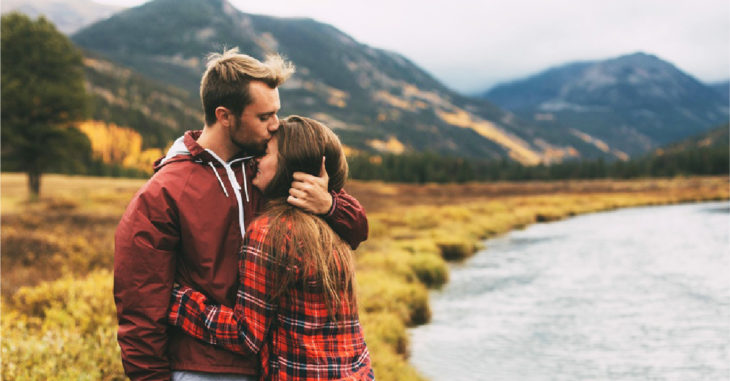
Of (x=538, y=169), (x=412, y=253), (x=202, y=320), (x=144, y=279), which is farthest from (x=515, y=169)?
(x=144, y=279)

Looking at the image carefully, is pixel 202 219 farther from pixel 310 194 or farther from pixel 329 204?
pixel 329 204

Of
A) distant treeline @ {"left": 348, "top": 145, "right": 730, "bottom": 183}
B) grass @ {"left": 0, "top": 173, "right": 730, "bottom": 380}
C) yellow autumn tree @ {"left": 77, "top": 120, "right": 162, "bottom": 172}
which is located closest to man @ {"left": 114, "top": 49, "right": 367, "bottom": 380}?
grass @ {"left": 0, "top": 173, "right": 730, "bottom": 380}

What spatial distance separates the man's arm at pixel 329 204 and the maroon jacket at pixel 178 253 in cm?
31

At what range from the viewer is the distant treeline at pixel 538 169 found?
106 meters

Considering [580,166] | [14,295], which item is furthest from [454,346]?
[580,166]

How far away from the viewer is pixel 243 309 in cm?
288

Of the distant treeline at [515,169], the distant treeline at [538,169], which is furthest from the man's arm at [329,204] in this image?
the distant treeline at [538,169]

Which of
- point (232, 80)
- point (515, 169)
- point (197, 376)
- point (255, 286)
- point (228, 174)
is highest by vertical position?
point (232, 80)

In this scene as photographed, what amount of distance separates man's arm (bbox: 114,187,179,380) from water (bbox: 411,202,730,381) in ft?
27.9

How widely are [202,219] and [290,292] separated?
615mm

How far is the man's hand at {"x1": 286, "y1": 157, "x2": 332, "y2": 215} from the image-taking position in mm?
2986

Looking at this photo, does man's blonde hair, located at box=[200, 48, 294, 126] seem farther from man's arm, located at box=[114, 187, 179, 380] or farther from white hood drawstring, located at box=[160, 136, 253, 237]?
man's arm, located at box=[114, 187, 179, 380]

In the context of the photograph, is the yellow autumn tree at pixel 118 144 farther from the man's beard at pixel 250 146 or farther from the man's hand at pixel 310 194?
the man's hand at pixel 310 194

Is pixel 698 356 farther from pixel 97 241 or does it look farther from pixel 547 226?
pixel 547 226
